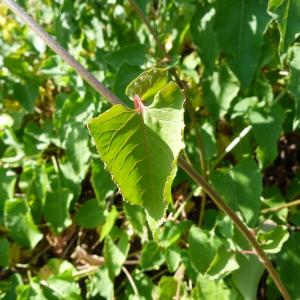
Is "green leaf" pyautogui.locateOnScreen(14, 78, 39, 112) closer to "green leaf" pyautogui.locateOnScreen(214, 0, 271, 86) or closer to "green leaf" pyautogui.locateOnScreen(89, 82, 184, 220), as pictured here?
"green leaf" pyautogui.locateOnScreen(214, 0, 271, 86)

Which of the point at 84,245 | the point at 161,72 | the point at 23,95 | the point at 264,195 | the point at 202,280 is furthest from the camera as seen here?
the point at 84,245

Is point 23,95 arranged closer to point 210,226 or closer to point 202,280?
point 210,226

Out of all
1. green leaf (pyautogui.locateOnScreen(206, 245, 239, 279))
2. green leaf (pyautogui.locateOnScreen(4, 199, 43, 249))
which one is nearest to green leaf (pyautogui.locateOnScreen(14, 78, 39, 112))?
green leaf (pyautogui.locateOnScreen(4, 199, 43, 249))

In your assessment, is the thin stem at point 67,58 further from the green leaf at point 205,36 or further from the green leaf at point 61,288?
the green leaf at point 61,288

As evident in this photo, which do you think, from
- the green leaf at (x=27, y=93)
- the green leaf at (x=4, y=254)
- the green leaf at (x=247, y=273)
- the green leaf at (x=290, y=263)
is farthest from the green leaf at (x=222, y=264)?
the green leaf at (x=27, y=93)

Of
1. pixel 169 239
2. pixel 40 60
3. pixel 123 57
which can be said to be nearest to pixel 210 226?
pixel 169 239
